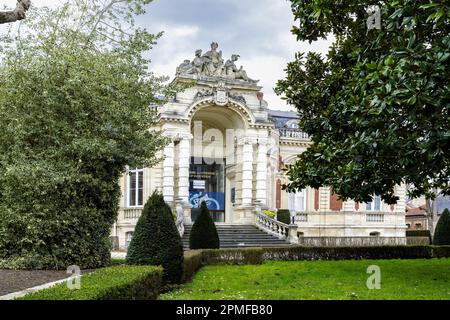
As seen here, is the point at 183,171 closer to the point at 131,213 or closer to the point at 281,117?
the point at 131,213

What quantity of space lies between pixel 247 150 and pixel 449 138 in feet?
64.5

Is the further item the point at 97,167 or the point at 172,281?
the point at 97,167

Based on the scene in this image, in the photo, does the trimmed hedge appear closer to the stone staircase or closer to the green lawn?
the green lawn

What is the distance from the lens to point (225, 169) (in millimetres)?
32750

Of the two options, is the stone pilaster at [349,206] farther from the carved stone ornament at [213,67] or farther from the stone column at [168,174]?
the stone column at [168,174]

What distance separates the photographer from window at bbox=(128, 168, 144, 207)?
2992 centimetres

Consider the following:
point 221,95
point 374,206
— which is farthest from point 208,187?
point 374,206

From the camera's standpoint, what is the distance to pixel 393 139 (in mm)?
10773

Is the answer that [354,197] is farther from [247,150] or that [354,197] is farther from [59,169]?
[247,150]

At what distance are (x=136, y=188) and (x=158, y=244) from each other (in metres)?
17.8

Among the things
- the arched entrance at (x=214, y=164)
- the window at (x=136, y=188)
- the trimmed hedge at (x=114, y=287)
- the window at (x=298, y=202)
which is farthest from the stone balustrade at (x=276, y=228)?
the trimmed hedge at (x=114, y=287)

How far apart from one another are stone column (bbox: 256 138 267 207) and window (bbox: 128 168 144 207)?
675 centimetres

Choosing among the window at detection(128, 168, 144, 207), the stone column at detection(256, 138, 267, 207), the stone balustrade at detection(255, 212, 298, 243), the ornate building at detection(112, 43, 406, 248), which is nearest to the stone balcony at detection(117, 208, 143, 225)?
the ornate building at detection(112, 43, 406, 248)
